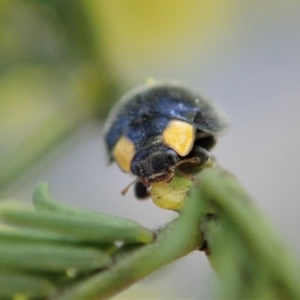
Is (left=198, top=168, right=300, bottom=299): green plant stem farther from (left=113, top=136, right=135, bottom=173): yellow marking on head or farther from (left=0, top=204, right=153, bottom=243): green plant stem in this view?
(left=113, top=136, right=135, bottom=173): yellow marking on head

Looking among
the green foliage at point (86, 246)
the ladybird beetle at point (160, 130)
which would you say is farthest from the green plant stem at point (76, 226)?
the ladybird beetle at point (160, 130)

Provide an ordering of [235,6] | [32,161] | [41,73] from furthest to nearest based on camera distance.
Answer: [235,6], [41,73], [32,161]

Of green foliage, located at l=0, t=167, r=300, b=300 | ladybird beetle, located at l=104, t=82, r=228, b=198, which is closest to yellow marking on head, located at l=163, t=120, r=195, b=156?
ladybird beetle, located at l=104, t=82, r=228, b=198

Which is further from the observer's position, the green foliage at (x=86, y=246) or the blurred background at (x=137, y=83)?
the blurred background at (x=137, y=83)

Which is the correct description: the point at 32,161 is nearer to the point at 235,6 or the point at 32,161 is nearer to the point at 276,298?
the point at 276,298

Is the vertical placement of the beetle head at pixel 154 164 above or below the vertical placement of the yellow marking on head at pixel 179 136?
below

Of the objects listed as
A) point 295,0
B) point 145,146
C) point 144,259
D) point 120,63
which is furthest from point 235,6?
point 144,259

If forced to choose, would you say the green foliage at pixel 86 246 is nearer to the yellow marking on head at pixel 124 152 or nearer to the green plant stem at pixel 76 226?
the green plant stem at pixel 76 226

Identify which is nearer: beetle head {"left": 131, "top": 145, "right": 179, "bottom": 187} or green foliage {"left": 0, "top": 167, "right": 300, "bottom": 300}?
green foliage {"left": 0, "top": 167, "right": 300, "bottom": 300}
